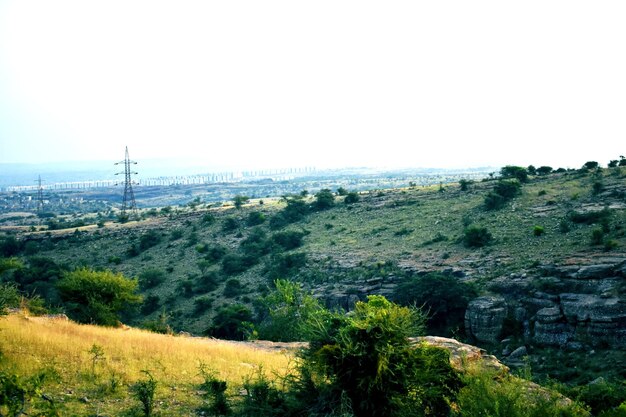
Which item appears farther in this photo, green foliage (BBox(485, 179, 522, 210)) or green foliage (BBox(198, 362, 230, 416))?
green foliage (BBox(485, 179, 522, 210))

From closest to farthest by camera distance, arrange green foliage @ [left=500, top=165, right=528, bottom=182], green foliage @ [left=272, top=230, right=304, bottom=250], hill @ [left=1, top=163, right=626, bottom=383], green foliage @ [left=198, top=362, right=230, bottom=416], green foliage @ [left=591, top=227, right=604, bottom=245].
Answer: green foliage @ [left=198, top=362, right=230, bottom=416]
hill @ [left=1, top=163, right=626, bottom=383]
green foliage @ [left=591, top=227, right=604, bottom=245]
green foliage @ [left=272, top=230, right=304, bottom=250]
green foliage @ [left=500, top=165, right=528, bottom=182]

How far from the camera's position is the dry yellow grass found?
1350cm

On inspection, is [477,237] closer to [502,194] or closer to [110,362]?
[502,194]

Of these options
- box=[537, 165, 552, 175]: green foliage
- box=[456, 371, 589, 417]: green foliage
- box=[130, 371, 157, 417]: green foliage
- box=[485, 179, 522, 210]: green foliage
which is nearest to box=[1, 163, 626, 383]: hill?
box=[485, 179, 522, 210]: green foliage

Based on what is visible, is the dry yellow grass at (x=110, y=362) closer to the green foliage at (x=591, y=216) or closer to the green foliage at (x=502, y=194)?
the green foliage at (x=591, y=216)

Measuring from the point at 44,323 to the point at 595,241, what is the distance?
105ft

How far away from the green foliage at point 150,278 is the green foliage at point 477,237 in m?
27.9

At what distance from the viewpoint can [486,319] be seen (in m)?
31.2

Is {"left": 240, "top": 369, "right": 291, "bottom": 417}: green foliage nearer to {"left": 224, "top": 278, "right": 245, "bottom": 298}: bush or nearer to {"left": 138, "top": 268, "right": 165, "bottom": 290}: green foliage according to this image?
{"left": 224, "top": 278, "right": 245, "bottom": 298}: bush

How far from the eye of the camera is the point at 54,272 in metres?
51.0

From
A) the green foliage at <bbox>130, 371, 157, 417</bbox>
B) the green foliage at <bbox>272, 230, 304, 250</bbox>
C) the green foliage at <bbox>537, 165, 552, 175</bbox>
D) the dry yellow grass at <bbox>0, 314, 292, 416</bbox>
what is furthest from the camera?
the green foliage at <bbox>537, 165, 552, 175</bbox>

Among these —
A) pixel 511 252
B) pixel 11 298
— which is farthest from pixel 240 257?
pixel 11 298

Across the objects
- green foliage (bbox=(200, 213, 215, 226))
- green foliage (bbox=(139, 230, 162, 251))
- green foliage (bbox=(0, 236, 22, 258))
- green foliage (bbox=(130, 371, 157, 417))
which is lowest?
green foliage (bbox=(0, 236, 22, 258))

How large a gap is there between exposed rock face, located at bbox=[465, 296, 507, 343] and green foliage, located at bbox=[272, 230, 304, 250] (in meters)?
23.4
